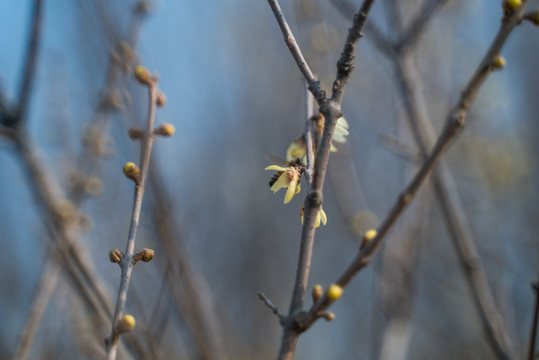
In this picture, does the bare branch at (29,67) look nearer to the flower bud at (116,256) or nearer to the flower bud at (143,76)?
the flower bud at (143,76)

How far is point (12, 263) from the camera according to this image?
A: 265 inches

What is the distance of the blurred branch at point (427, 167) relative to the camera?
901 mm

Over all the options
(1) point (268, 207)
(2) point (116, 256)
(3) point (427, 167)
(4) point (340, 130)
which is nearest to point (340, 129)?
(4) point (340, 130)

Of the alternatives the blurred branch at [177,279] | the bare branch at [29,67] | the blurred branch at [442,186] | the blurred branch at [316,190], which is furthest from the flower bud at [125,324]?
the bare branch at [29,67]

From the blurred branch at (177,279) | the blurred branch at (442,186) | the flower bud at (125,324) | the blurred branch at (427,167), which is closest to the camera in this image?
the blurred branch at (427,167)

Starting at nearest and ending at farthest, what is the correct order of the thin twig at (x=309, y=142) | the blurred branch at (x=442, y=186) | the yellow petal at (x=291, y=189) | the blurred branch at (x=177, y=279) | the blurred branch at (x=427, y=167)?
the blurred branch at (x=427, y=167), the thin twig at (x=309, y=142), the yellow petal at (x=291, y=189), the blurred branch at (x=442, y=186), the blurred branch at (x=177, y=279)

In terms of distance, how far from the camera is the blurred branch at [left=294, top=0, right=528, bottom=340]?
2.96 feet

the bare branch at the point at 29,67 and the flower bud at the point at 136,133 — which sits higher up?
the bare branch at the point at 29,67

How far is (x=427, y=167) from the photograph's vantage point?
35.3 inches

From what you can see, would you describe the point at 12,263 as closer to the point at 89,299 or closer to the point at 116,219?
the point at 116,219

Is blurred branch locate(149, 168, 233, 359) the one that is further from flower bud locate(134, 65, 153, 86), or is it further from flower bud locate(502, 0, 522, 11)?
flower bud locate(502, 0, 522, 11)

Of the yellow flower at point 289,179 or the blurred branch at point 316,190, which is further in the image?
the yellow flower at point 289,179

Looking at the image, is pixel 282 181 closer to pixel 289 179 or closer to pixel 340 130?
pixel 289 179

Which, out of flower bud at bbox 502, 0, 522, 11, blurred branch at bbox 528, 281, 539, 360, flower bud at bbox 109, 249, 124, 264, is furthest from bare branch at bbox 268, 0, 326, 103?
blurred branch at bbox 528, 281, 539, 360
